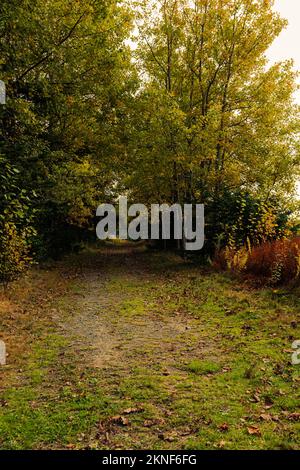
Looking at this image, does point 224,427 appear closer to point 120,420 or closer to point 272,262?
point 120,420

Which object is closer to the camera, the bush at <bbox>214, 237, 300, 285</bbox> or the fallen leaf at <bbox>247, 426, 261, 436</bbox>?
the fallen leaf at <bbox>247, 426, 261, 436</bbox>

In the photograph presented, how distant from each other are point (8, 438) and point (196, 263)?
1371 cm

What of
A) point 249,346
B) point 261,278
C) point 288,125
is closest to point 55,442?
point 249,346

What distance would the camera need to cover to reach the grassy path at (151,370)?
474 cm

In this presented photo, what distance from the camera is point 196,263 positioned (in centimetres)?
1781

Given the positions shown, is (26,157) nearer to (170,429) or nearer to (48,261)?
(48,261)

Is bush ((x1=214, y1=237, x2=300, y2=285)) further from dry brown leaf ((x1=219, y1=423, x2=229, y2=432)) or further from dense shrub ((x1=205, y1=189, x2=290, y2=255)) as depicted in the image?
dry brown leaf ((x1=219, y1=423, x2=229, y2=432))

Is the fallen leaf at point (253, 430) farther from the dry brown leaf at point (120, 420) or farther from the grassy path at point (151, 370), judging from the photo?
the dry brown leaf at point (120, 420)

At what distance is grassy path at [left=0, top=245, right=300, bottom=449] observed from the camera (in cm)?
474

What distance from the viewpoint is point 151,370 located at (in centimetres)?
655

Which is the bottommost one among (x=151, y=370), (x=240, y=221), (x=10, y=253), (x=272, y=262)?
(x=151, y=370)

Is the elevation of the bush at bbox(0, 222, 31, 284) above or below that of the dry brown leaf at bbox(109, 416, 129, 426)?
above

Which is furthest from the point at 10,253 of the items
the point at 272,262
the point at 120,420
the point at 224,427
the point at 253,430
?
the point at 253,430

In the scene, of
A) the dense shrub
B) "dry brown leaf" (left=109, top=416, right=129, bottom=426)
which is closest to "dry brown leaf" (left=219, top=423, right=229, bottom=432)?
"dry brown leaf" (left=109, top=416, right=129, bottom=426)
